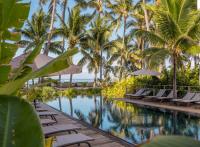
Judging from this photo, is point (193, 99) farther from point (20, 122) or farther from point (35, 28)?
point (35, 28)

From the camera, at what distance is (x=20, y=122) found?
78cm

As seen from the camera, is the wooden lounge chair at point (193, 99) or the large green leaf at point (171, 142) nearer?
the large green leaf at point (171, 142)

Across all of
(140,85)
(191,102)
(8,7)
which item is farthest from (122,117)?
(8,7)

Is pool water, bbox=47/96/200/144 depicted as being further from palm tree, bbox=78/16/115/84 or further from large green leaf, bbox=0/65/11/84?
palm tree, bbox=78/16/115/84

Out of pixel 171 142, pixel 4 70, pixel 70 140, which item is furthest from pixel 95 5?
→ pixel 171 142

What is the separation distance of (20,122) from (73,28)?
27.2 meters

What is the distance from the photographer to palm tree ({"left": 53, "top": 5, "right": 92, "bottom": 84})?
2750 cm

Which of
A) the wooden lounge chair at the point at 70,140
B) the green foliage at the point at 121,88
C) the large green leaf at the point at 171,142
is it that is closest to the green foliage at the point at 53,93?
the green foliage at the point at 121,88

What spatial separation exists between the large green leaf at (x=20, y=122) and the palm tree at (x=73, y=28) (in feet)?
87.7

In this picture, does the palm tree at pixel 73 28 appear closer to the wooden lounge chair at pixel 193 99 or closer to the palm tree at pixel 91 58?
the palm tree at pixel 91 58

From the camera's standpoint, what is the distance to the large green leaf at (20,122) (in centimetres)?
78

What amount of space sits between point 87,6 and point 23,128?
108 feet

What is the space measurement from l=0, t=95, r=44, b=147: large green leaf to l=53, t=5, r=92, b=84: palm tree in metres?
26.7

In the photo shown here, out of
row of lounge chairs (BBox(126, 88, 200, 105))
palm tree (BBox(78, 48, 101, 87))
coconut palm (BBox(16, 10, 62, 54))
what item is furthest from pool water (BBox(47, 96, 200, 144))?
coconut palm (BBox(16, 10, 62, 54))
